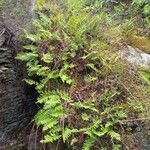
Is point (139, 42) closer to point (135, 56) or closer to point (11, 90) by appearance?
point (135, 56)

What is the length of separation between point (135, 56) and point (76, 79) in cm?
125

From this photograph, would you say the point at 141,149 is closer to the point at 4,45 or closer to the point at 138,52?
the point at 138,52

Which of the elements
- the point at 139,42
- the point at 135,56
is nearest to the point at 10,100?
the point at 135,56

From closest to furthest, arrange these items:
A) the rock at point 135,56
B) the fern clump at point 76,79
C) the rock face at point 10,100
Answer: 1. the fern clump at point 76,79
2. the rock face at point 10,100
3. the rock at point 135,56

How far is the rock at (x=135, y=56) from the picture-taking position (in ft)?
20.3

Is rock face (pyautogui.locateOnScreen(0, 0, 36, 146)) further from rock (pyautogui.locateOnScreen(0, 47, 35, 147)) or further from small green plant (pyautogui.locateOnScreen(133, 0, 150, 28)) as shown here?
small green plant (pyautogui.locateOnScreen(133, 0, 150, 28))

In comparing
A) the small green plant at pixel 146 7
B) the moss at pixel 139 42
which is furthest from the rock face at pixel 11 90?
the small green plant at pixel 146 7

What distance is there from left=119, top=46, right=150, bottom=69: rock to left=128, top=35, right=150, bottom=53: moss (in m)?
0.19

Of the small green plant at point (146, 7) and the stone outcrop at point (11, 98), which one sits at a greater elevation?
the small green plant at point (146, 7)

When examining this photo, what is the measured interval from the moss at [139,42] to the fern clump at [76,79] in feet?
2.05

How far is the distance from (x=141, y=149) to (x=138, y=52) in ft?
6.54

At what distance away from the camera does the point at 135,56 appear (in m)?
6.30

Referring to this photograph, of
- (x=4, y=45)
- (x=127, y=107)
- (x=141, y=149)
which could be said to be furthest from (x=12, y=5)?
(x=141, y=149)

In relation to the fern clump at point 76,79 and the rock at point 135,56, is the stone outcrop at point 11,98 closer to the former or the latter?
the fern clump at point 76,79
